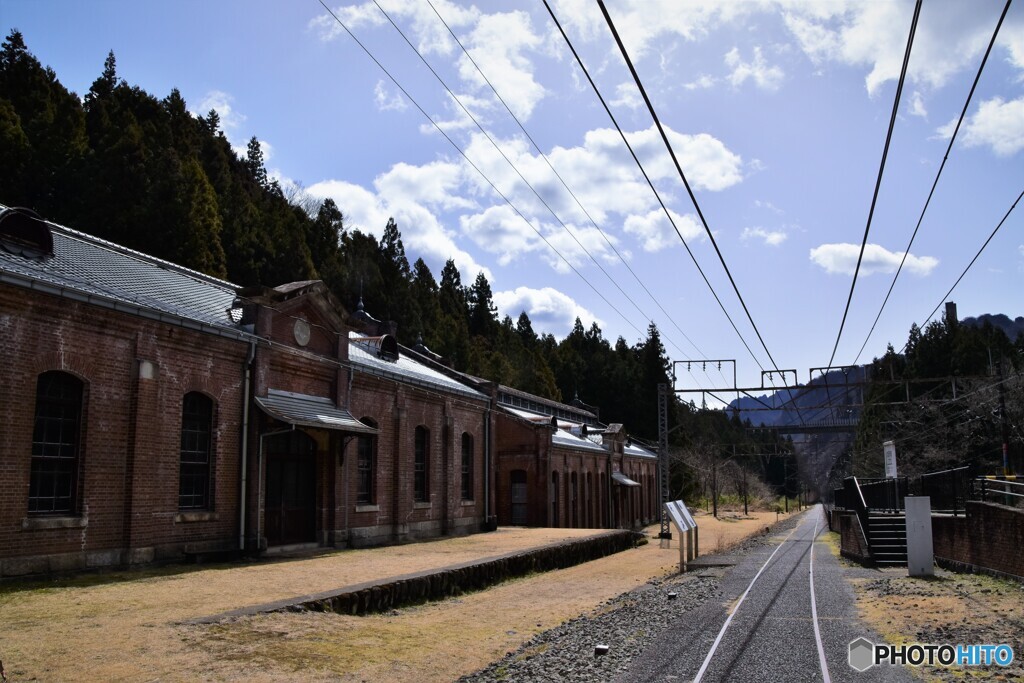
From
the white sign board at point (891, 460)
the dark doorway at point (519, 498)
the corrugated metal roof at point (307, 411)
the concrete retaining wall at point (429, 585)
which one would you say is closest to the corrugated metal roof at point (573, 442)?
the dark doorway at point (519, 498)

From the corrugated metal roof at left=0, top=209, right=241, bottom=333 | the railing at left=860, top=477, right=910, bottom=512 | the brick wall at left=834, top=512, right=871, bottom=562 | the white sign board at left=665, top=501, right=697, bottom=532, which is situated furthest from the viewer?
the railing at left=860, top=477, right=910, bottom=512

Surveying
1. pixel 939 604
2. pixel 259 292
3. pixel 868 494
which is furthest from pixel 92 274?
pixel 868 494

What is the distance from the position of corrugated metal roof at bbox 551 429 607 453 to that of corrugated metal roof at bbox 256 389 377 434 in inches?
726

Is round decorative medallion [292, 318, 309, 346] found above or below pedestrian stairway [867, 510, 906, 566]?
above

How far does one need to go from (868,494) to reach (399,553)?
19936mm

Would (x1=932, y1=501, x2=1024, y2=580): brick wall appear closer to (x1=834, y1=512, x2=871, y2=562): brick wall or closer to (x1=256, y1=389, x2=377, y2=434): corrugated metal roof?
(x1=834, y1=512, x2=871, y2=562): brick wall

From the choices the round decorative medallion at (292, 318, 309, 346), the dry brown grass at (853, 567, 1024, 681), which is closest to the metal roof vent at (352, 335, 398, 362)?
the round decorative medallion at (292, 318, 309, 346)

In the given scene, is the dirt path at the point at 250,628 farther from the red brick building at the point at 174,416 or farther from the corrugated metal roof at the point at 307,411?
the corrugated metal roof at the point at 307,411

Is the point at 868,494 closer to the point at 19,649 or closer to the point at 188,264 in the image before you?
the point at 19,649

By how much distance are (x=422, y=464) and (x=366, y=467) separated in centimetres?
378

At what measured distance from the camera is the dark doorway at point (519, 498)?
1495 inches

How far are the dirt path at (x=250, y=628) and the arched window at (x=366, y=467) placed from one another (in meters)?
5.88

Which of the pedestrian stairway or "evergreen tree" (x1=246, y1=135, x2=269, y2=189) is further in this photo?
"evergreen tree" (x1=246, y1=135, x2=269, y2=189)

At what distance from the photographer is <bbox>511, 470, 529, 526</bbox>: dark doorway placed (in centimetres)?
3797
